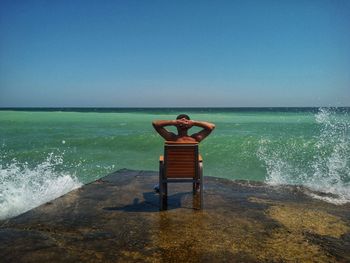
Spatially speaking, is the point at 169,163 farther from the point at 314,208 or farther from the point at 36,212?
the point at 314,208

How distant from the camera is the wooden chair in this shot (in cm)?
547

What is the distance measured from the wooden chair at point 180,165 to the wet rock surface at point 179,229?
56 centimetres

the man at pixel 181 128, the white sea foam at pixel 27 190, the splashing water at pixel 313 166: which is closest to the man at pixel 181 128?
the man at pixel 181 128

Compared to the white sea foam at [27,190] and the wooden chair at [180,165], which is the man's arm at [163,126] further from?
the white sea foam at [27,190]

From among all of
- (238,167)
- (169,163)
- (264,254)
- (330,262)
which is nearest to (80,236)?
(169,163)

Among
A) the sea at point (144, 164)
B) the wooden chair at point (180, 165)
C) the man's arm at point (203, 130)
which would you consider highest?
the man's arm at point (203, 130)

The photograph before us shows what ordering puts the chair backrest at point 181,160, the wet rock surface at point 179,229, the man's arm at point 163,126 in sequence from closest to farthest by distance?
the wet rock surface at point 179,229 < the chair backrest at point 181,160 < the man's arm at point 163,126

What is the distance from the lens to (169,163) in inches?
218

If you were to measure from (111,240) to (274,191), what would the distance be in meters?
4.44

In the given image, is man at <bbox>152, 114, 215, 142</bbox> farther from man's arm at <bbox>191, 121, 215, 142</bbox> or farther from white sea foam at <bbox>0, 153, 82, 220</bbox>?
white sea foam at <bbox>0, 153, 82, 220</bbox>

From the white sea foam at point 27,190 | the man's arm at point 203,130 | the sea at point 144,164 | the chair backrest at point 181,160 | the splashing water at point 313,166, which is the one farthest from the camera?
the splashing water at point 313,166

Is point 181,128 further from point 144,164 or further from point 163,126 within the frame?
point 144,164

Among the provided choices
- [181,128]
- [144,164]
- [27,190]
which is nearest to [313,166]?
[144,164]

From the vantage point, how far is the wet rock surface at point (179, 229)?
12.5ft
